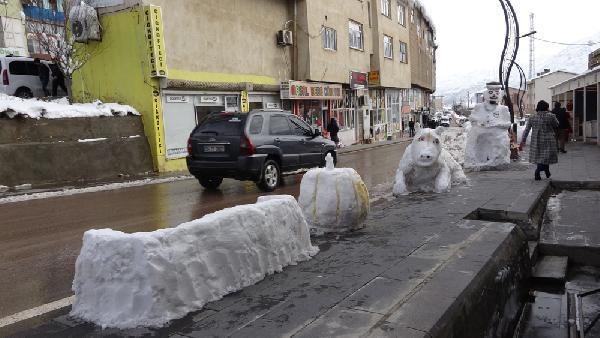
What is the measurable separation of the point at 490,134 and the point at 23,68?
58.2 ft

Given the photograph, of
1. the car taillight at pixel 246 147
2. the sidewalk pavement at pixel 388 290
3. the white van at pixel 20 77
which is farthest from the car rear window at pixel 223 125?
the white van at pixel 20 77

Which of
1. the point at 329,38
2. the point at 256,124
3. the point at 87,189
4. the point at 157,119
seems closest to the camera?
the point at 256,124

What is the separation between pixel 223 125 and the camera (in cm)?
1075

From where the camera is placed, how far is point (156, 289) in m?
3.34

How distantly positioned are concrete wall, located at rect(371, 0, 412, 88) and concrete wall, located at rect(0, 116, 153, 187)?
2192 cm

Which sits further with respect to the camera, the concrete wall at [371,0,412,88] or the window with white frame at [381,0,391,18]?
the window with white frame at [381,0,391,18]

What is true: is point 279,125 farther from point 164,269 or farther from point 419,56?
point 419,56

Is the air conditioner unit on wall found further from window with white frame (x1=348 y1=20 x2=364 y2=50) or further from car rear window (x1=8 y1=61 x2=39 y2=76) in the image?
car rear window (x1=8 y1=61 x2=39 y2=76)

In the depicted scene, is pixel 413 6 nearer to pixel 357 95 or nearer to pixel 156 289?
pixel 357 95

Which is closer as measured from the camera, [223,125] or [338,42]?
[223,125]

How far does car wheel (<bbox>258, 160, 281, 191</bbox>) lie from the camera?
10812mm

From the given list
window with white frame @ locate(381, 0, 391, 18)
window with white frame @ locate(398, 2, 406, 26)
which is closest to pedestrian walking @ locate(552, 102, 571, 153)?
window with white frame @ locate(381, 0, 391, 18)

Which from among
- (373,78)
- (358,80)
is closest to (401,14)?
(373,78)

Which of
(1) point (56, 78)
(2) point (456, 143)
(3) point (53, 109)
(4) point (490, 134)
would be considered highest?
(1) point (56, 78)
